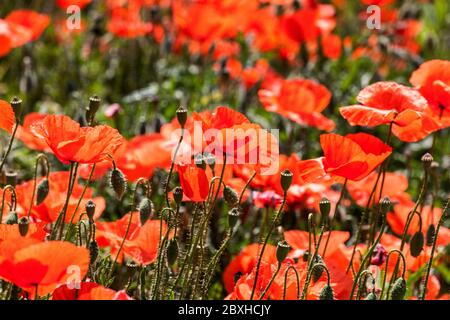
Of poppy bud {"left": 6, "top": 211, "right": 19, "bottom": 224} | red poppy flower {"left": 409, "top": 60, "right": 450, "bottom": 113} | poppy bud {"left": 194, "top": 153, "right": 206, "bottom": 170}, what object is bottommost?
poppy bud {"left": 6, "top": 211, "right": 19, "bottom": 224}

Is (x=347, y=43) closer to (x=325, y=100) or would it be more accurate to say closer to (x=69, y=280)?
(x=325, y=100)

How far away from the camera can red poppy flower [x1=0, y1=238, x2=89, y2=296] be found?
6.18 feet

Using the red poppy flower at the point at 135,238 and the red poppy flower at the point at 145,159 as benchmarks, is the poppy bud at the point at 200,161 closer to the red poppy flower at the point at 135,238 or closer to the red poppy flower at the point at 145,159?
the red poppy flower at the point at 135,238

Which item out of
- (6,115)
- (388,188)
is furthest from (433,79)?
(6,115)

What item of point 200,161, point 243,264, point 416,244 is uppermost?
point 200,161

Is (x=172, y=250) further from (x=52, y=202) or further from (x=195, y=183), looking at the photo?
(x=52, y=202)

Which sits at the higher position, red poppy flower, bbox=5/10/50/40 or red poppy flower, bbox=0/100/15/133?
red poppy flower, bbox=5/10/50/40

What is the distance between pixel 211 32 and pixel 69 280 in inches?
103

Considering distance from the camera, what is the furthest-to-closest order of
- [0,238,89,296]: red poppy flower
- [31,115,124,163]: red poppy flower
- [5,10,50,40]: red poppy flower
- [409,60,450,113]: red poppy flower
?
1. [5,10,50,40]: red poppy flower
2. [409,60,450,113]: red poppy flower
3. [31,115,124,163]: red poppy flower
4. [0,238,89,296]: red poppy flower

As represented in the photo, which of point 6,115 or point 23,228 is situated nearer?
point 23,228

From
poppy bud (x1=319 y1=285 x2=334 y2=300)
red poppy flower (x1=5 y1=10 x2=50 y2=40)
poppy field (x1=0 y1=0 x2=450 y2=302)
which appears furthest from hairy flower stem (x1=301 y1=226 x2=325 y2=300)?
red poppy flower (x1=5 y1=10 x2=50 y2=40)

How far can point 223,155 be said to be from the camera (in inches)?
95.0

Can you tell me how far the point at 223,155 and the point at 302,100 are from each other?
3.83 feet

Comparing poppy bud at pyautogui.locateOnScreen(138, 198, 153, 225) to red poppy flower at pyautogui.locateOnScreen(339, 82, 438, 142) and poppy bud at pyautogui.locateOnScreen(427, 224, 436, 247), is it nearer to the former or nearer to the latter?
red poppy flower at pyautogui.locateOnScreen(339, 82, 438, 142)
